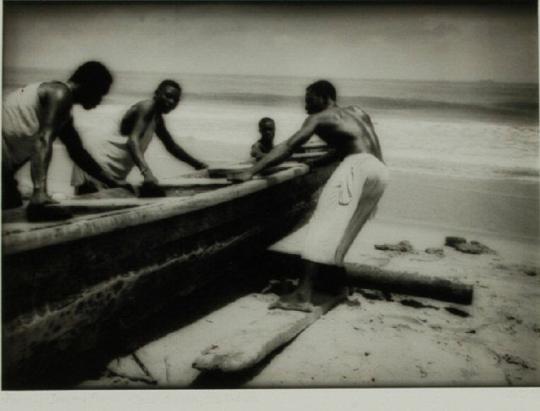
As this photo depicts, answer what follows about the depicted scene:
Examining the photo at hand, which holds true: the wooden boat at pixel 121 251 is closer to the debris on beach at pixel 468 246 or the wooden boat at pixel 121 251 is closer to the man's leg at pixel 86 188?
the man's leg at pixel 86 188

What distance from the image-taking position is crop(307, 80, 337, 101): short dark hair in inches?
119

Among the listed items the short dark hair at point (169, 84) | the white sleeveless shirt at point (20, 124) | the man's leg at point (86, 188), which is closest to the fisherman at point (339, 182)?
the short dark hair at point (169, 84)

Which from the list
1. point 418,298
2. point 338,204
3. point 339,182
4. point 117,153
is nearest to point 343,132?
point 339,182

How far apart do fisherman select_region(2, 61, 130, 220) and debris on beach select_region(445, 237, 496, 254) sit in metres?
1.82

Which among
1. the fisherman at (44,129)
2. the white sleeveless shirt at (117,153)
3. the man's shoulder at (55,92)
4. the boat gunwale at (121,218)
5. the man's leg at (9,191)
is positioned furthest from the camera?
the white sleeveless shirt at (117,153)

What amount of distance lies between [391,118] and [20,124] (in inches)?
76.0

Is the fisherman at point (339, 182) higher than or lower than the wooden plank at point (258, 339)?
higher

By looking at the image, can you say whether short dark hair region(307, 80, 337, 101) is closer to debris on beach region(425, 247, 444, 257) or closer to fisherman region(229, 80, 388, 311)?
fisherman region(229, 80, 388, 311)

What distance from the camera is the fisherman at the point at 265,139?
121 inches

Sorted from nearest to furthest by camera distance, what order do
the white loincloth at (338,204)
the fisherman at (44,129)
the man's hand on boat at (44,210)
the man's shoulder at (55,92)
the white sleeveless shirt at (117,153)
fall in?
the man's hand on boat at (44,210)
the fisherman at (44,129)
the man's shoulder at (55,92)
the white loincloth at (338,204)
the white sleeveless shirt at (117,153)

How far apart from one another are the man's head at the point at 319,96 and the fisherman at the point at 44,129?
1070 millimetres

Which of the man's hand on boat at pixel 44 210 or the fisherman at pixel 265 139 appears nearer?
the man's hand on boat at pixel 44 210

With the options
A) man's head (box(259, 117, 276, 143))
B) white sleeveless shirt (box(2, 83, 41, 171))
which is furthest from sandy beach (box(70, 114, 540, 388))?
white sleeveless shirt (box(2, 83, 41, 171))

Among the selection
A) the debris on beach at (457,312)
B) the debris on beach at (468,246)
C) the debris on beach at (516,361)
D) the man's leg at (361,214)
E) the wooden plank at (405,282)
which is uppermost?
the man's leg at (361,214)
